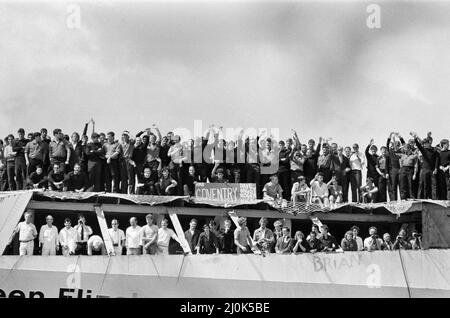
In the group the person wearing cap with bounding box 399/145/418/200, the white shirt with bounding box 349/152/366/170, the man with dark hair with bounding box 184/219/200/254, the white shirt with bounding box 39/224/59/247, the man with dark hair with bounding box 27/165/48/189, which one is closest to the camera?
the white shirt with bounding box 39/224/59/247

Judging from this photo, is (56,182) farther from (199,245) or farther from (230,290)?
(230,290)

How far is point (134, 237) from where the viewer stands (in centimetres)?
1939

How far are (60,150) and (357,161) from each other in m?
7.32

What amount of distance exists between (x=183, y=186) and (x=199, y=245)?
2087 mm

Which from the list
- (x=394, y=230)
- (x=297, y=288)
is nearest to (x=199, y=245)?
(x=297, y=288)

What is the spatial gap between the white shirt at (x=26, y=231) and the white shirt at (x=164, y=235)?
2.74 m

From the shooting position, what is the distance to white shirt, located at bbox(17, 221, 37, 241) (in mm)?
19078

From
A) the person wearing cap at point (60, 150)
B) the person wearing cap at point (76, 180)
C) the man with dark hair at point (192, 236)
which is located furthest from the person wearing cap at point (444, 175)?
the person wearing cap at point (60, 150)

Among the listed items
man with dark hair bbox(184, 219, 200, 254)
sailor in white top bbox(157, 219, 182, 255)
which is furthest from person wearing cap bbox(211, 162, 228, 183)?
sailor in white top bbox(157, 219, 182, 255)

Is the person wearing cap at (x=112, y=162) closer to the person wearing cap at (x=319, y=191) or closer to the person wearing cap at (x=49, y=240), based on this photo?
the person wearing cap at (x=49, y=240)

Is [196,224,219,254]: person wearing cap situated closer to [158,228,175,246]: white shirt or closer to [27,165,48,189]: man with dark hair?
[158,228,175,246]: white shirt

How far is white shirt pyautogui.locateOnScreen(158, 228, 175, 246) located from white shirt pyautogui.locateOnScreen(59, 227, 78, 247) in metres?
1.85

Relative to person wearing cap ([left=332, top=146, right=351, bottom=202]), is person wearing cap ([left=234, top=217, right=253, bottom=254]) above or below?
below

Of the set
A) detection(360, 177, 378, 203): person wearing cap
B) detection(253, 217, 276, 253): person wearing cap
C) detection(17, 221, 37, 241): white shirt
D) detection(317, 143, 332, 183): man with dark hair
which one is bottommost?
detection(253, 217, 276, 253): person wearing cap
